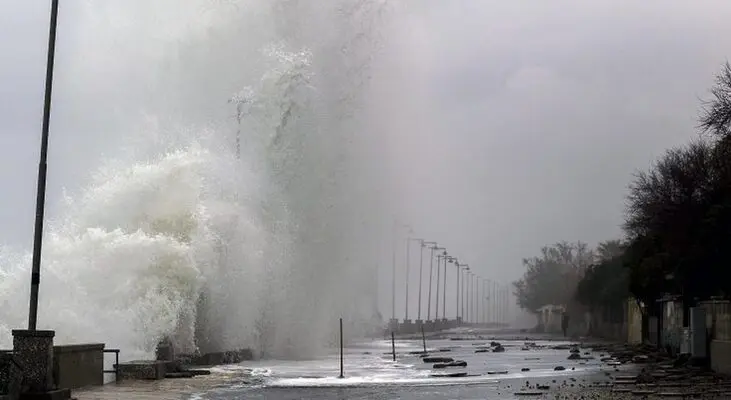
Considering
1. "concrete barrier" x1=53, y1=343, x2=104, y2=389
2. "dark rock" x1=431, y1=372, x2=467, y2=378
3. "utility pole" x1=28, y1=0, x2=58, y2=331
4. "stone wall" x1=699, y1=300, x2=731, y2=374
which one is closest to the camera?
"utility pole" x1=28, y1=0, x2=58, y2=331

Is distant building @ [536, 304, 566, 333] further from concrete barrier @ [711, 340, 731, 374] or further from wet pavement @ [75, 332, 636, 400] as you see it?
concrete barrier @ [711, 340, 731, 374]

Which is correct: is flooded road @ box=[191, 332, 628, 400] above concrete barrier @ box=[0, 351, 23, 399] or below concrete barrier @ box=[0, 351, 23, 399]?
below

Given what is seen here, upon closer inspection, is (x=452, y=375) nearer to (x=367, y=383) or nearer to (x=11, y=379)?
(x=367, y=383)

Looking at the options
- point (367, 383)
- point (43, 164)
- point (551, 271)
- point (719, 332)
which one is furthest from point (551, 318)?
point (43, 164)

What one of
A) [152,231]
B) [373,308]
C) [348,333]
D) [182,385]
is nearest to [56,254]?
[152,231]

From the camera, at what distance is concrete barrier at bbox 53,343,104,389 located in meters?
19.1

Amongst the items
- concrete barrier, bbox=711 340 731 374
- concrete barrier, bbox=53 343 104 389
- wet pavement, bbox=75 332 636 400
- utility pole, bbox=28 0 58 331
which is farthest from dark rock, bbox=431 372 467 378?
utility pole, bbox=28 0 58 331

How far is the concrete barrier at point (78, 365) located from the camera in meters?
19.1

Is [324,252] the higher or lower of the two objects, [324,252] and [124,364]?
the higher

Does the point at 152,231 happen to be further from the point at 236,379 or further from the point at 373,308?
the point at 373,308

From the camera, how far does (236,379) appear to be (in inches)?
1028

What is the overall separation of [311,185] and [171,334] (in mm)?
12415

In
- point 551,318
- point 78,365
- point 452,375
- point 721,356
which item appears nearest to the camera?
point 78,365

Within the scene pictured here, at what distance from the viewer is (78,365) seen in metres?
20.4
